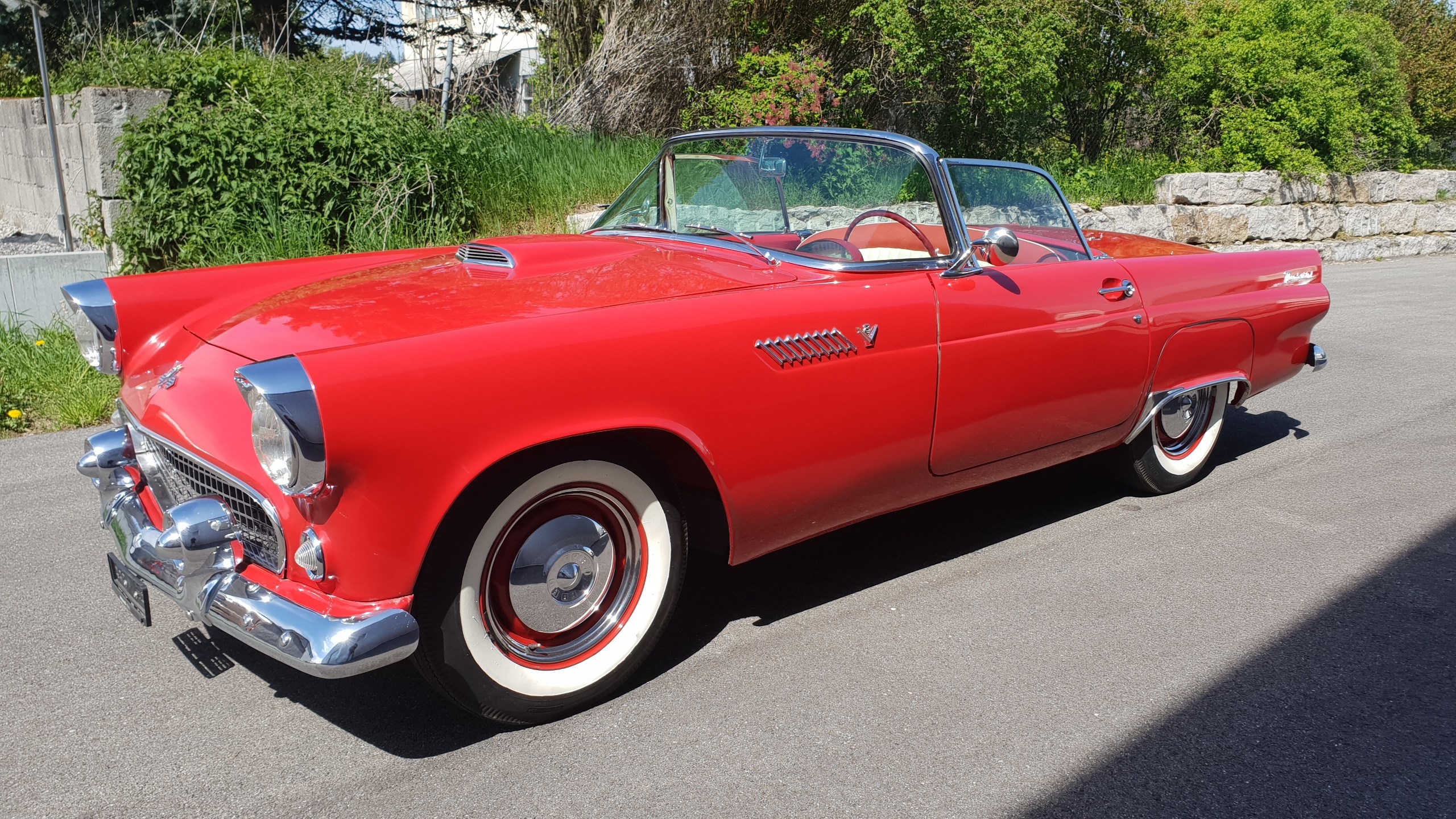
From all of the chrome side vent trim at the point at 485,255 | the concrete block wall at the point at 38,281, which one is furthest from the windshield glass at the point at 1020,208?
the concrete block wall at the point at 38,281

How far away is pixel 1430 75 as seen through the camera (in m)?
15.5

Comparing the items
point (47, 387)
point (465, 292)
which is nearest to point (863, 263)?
point (465, 292)

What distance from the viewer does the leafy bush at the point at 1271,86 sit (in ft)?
40.0

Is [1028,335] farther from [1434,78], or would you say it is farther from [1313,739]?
[1434,78]

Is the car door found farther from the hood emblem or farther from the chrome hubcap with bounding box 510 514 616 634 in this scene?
the hood emblem

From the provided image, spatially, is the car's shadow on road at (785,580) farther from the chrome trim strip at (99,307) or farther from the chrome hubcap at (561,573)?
the chrome trim strip at (99,307)

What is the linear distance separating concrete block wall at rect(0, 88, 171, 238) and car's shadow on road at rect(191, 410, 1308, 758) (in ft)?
18.7

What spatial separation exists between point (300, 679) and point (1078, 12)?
11.5 meters

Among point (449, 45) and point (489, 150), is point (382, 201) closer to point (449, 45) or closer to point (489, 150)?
point (489, 150)

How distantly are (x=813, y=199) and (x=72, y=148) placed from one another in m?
6.73

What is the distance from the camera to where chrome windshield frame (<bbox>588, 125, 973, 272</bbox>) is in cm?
310

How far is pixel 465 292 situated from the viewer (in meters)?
2.66

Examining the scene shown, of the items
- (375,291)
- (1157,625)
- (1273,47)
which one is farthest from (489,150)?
(1273,47)

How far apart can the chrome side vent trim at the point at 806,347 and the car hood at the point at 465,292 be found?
20 centimetres
